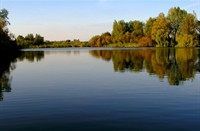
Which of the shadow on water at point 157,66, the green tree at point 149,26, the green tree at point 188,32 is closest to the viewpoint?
the shadow on water at point 157,66

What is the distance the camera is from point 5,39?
87375 millimetres

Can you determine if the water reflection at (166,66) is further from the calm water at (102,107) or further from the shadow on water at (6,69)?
the shadow on water at (6,69)

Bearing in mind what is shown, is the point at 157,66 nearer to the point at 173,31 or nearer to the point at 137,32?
the point at 173,31

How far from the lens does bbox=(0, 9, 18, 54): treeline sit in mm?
84312

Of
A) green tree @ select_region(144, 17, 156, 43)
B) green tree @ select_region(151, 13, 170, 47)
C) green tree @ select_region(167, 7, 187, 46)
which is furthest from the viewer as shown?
green tree @ select_region(144, 17, 156, 43)

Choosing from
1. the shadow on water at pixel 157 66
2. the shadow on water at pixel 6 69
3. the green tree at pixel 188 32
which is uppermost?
the green tree at pixel 188 32

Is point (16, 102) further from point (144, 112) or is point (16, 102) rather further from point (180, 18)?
point (180, 18)

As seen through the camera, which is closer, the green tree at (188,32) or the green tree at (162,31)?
the green tree at (188,32)

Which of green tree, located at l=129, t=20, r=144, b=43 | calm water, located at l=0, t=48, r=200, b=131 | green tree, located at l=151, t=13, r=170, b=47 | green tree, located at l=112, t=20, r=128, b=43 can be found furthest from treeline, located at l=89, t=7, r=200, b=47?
calm water, located at l=0, t=48, r=200, b=131

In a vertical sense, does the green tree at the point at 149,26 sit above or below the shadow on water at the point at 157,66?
above

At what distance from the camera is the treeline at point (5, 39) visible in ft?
277

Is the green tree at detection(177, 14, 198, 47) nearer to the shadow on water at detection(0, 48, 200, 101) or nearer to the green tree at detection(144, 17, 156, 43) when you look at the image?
the green tree at detection(144, 17, 156, 43)

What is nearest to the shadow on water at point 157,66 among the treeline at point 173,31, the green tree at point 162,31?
the treeline at point 173,31

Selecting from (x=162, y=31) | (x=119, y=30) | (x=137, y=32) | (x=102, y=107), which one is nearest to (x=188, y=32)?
(x=162, y=31)
